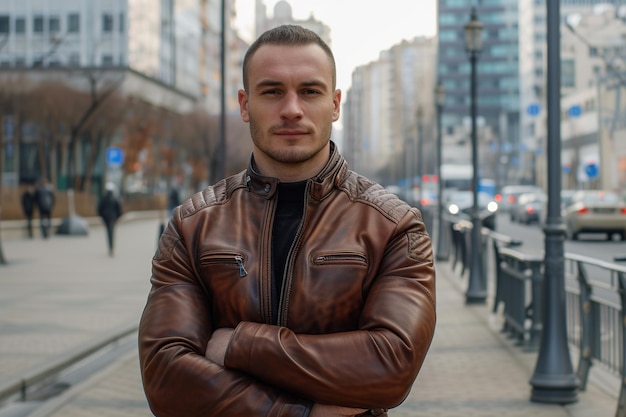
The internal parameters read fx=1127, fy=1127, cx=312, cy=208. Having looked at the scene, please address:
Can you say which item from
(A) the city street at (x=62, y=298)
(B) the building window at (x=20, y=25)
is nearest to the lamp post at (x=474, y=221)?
(A) the city street at (x=62, y=298)

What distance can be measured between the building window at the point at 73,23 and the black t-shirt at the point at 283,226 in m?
80.1

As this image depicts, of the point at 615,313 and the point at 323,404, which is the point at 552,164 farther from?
the point at 323,404

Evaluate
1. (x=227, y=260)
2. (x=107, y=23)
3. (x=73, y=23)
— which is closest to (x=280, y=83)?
(x=227, y=260)

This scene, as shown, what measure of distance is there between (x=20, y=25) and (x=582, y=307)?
253 feet

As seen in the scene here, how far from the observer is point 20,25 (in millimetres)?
81500

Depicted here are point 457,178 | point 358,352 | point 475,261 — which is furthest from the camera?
point 457,178

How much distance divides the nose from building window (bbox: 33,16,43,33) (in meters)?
81.5

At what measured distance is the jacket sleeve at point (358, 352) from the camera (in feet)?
8.81

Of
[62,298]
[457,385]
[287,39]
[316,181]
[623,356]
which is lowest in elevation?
[457,385]

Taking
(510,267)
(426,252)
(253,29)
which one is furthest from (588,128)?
(253,29)

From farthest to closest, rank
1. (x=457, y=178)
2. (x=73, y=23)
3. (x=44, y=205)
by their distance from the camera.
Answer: (x=457, y=178) < (x=73, y=23) < (x=44, y=205)

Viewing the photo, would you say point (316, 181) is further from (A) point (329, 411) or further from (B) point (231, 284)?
(A) point (329, 411)

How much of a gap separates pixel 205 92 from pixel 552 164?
372ft

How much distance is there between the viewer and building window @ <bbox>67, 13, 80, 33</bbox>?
80.4 metres
